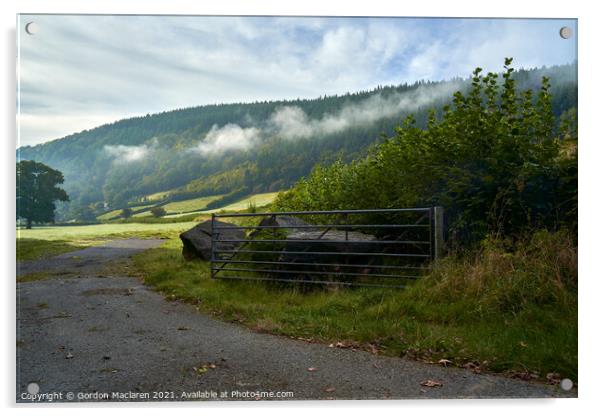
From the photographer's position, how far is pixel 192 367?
3.77 m

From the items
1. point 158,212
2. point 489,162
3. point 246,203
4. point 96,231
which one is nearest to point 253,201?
point 246,203

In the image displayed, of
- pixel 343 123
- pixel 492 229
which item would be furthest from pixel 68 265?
pixel 492 229

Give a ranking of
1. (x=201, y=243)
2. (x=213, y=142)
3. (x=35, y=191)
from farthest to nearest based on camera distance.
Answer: (x=201, y=243) < (x=213, y=142) < (x=35, y=191)

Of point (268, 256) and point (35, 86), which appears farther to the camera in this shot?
point (268, 256)

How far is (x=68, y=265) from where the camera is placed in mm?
5266

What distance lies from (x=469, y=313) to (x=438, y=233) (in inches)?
57.5

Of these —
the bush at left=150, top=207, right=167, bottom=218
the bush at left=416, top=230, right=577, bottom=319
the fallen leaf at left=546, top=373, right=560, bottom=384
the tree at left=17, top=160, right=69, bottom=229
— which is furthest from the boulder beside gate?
the fallen leaf at left=546, top=373, right=560, bottom=384

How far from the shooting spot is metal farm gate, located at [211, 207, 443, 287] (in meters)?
5.96

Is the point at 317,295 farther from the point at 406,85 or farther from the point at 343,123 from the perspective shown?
the point at 406,85

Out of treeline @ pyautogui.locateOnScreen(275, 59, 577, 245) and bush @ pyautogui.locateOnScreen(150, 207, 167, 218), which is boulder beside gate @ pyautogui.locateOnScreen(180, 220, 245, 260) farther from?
bush @ pyautogui.locateOnScreen(150, 207, 167, 218)

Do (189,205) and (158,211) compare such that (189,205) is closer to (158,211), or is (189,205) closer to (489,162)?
(158,211)

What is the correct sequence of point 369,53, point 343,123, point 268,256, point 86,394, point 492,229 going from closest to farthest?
point 86,394, point 369,53, point 343,123, point 492,229, point 268,256

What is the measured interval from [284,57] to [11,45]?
8.87 ft

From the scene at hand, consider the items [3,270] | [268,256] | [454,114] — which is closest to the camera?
[3,270]
